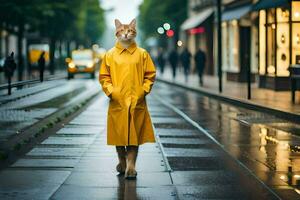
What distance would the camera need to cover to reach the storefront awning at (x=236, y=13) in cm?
3574

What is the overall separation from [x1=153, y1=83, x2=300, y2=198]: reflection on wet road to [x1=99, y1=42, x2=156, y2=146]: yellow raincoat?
5.84ft

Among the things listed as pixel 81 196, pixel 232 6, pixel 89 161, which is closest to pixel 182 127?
pixel 89 161

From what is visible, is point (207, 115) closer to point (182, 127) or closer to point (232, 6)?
point (182, 127)

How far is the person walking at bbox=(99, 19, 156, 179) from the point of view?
8.85 m

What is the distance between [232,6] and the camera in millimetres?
40344

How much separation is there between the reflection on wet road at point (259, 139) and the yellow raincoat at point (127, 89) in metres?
1.78

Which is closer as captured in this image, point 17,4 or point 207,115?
point 207,115

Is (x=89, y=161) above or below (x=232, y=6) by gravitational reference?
below

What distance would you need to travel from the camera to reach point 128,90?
29.0ft

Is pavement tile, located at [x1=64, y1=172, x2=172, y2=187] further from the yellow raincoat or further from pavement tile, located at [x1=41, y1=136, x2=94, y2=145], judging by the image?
pavement tile, located at [x1=41, y1=136, x2=94, y2=145]

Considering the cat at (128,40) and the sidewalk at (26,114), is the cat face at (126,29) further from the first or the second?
the sidewalk at (26,114)

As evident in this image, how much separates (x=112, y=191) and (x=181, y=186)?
0.86 meters

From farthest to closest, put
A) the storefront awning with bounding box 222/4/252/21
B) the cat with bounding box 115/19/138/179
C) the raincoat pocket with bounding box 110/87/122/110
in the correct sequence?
the storefront awning with bounding box 222/4/252/21, the cat with bounding box 115/19/138/179, the raincoat pocket with bounding box 110/87/122/110

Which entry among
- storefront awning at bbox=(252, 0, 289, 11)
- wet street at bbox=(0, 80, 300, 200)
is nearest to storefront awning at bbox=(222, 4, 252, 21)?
storefront awning at bbox=(252, 0, 289, 11)
